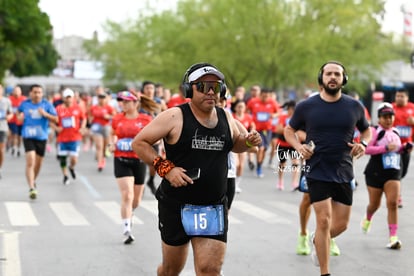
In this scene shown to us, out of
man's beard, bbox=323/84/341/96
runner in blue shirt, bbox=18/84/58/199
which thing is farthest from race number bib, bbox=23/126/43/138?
man's beard, bbox=323/84/341/96

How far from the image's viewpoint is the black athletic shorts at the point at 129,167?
10.7 metres

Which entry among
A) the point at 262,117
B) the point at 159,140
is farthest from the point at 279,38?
the point at 159,140

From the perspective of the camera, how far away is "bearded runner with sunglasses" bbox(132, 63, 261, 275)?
6.11 meters

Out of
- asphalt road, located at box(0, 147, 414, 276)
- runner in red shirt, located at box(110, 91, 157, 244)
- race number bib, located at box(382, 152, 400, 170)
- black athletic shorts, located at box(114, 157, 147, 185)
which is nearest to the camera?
asphalt road, located at box(0, 147, 414, 276)

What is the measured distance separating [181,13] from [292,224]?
4077 cm

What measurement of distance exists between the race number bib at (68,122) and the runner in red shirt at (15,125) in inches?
216

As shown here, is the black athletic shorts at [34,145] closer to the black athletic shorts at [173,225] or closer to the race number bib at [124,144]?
the race number bib at [124,144]

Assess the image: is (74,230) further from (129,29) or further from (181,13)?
(129,29)

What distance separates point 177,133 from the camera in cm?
612

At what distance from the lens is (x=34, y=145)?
15.5m

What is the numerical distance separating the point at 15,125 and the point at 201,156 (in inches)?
766

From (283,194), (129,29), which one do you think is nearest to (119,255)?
(283,194)

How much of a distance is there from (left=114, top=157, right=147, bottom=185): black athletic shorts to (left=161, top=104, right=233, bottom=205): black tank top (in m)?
Result: 4.44

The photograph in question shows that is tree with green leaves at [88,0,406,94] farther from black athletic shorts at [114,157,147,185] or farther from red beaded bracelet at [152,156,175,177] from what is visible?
red beaded bracelet at [152,156,175,177]
